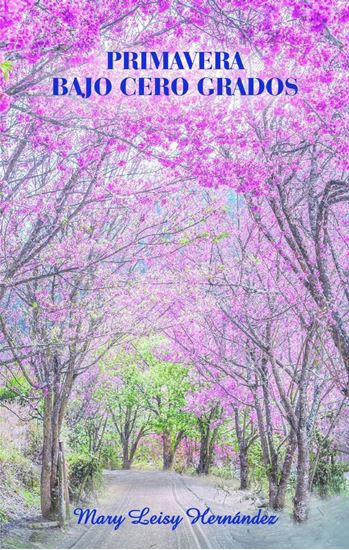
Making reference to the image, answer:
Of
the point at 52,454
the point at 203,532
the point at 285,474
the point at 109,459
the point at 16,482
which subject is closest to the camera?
the point at 285,474

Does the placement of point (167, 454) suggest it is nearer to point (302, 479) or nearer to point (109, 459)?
point (109, 459)

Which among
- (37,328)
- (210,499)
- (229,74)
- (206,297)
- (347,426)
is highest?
(229,74)

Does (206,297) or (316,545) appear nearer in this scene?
(316,545)

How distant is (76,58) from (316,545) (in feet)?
22.9

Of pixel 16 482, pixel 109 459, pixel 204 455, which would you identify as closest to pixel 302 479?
pixel 16 482

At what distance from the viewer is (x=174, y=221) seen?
343 inches

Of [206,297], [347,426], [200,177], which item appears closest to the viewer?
[200,177]

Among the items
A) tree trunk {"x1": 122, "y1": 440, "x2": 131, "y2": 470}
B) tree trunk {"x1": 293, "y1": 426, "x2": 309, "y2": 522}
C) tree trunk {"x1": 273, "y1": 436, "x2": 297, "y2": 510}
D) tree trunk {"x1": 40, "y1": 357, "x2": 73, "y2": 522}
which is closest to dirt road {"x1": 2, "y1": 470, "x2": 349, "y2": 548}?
tree trunk {"x1": 293, "y1": 426, "x2": 309, "y2": 522}

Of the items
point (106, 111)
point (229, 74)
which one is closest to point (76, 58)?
point (106, 111)

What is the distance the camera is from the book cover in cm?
486

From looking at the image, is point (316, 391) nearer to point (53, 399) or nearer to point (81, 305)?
point (81, 305)

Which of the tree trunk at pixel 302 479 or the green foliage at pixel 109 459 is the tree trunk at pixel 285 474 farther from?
the green foliage at pixel 109 459

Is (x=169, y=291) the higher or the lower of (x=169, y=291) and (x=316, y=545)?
the higher

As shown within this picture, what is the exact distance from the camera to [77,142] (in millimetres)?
8938
